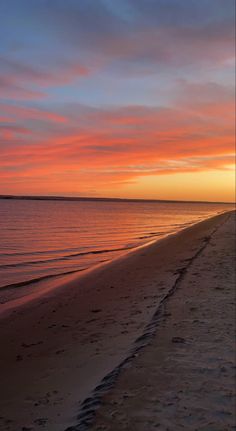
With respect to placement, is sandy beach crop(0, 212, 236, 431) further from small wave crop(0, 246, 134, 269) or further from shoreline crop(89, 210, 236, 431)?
small wave crop(0, 246, 134, 269)

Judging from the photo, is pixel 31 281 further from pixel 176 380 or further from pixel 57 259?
pixel 176 380

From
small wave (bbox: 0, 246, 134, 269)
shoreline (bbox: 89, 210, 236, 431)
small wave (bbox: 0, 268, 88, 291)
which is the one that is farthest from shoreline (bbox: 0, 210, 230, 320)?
shoreline (bbox: 89, 210, 236, 431)

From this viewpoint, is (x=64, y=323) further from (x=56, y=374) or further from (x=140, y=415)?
(x=140, y=415)

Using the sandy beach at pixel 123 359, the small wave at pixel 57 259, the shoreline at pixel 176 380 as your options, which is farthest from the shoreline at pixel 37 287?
the shoreline at pixel 176 380

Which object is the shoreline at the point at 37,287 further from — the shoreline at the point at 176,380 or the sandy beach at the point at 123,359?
the shoreline at the point at 176,380

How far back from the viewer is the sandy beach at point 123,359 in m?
4.64

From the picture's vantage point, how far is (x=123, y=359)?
6176mm

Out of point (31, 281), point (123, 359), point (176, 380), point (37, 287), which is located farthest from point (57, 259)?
point (176, 380)

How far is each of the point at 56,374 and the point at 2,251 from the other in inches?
670

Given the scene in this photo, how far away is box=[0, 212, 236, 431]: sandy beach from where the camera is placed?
4.64m

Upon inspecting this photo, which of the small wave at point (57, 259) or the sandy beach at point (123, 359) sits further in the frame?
the small wave at point (57, 259)

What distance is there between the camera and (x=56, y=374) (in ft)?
20.1

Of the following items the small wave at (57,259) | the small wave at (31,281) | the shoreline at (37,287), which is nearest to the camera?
the shoreline at (37,287)

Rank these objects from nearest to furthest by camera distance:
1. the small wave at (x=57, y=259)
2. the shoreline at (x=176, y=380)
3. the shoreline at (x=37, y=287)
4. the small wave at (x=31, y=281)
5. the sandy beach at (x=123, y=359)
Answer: the shoreline at (x=176, y=380), the sandy beach at (x=123, y=359), the shoreline at (x=37, y=287), the small wave at (x=31, y=281), the small wave at (x=57, y=259)
